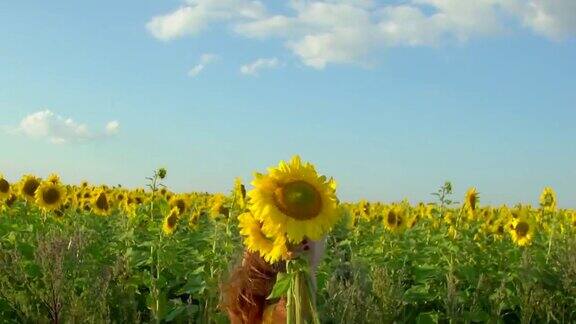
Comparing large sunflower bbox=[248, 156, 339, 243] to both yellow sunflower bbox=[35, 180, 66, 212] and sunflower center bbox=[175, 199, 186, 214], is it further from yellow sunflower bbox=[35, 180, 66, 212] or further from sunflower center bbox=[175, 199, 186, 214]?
yellow sunflower bbox=[35, 180, 66, 212]

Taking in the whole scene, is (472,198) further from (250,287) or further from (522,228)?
(250,287)

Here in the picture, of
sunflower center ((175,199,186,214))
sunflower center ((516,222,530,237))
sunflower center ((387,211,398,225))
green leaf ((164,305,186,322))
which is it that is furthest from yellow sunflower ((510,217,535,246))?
green leaf ((164,305,186,322))

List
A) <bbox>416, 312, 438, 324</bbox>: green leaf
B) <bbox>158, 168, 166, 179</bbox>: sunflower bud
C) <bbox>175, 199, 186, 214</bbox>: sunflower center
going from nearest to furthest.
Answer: <bbox>416, 312, 438, 324</bbox>: green leaf → <bbox>158, 168, 166, 179</bbox>: sunflower bud → <bbox>175, 199, 186, 214</bbox>: sunflower center

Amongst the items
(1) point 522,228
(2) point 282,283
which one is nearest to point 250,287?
(2) point 282,283

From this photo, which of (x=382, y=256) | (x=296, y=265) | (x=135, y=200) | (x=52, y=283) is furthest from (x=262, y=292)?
(x=135, y=200)

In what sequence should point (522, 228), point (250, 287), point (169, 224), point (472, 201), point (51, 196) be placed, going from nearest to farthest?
point (250, 287) → point (169, 224) → point (522, 228) → point (472, 201) → point (51, 196)

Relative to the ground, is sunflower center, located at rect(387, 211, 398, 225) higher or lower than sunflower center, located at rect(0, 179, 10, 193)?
lower

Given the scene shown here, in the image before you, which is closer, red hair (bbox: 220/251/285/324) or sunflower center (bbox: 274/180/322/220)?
sunflower center (bbox: 274/180/322/220)

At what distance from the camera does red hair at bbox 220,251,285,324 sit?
3145mm

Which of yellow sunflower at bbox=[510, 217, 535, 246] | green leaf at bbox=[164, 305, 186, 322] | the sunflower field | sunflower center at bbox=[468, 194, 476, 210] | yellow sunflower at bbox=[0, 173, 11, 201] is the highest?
sunflower center at bbox=[468, 194, 476, 210]

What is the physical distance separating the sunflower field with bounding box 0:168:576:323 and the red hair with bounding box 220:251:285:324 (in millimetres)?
298

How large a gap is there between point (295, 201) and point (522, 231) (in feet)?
20.0

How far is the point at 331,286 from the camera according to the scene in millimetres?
3803

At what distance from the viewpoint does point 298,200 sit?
9.26ft
